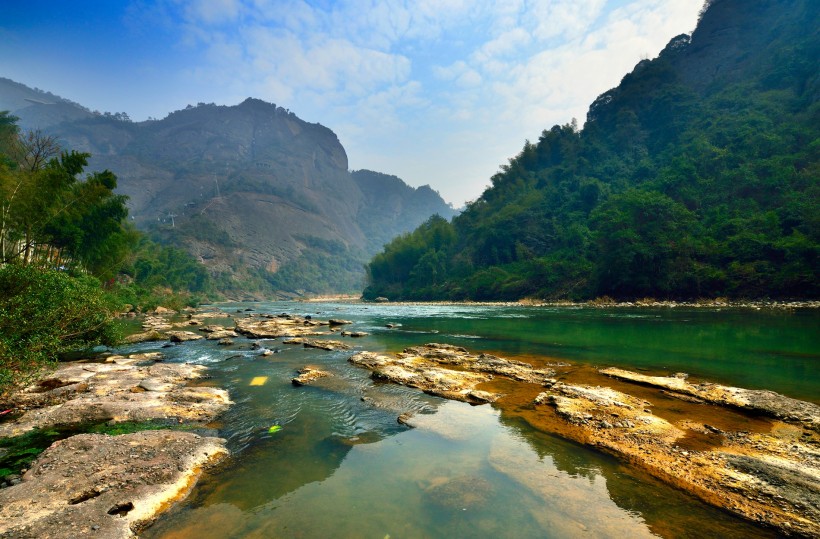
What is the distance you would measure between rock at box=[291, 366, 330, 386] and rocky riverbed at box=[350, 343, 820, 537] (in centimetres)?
224

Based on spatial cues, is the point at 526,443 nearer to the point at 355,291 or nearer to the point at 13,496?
the point at 13,496

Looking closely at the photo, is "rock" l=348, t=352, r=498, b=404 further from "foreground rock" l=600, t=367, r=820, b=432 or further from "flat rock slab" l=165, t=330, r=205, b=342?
"flat rock slab" l=165, t=330, r=205, b=342

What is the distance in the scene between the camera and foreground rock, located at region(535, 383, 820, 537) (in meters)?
4.95

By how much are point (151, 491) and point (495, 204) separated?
326 feet

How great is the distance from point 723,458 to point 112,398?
14922 mm

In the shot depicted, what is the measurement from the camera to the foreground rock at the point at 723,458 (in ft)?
16.2

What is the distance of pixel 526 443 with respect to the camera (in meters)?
7.41

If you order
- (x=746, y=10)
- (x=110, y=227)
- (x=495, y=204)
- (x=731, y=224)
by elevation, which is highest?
(x=746, y=10)

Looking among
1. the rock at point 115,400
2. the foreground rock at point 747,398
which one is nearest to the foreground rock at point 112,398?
the rock at point 115,400

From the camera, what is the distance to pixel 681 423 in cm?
814

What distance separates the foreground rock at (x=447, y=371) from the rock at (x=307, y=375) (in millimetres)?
1920

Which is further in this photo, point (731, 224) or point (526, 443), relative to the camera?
point (731, 224)

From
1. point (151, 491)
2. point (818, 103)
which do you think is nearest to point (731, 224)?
point (818, 103)

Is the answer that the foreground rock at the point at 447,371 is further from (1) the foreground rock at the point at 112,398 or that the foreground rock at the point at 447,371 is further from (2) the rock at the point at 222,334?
(2) the rock at the point at 222,334
